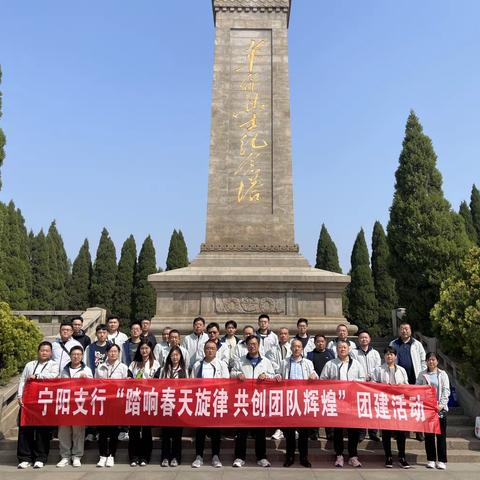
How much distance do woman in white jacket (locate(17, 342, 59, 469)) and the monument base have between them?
197 inches

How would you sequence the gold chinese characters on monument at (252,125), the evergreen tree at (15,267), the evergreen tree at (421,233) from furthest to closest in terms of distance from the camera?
the evergreen tree at (15,267) → the evergreen tree at (421,233) → the gold chinese characters on monument at (252,125)

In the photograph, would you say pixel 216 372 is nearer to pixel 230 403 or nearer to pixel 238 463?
pixel 230 403

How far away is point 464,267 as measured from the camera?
8.91m

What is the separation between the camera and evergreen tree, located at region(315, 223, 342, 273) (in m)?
29.0

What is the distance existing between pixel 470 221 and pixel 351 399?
938 inches

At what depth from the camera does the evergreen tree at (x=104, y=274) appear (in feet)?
94.4

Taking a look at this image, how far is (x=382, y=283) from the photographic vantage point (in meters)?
26.5

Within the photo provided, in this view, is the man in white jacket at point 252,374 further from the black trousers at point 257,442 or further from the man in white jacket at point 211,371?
the man in white jacket at point 211,371

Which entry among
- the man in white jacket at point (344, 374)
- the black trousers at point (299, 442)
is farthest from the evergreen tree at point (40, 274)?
the man in white jacket at point (344, 374)

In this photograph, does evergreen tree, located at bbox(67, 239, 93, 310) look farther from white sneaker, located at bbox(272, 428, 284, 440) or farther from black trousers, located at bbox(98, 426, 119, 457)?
white sneaker, located at bbox(272, 428, 284, 440)

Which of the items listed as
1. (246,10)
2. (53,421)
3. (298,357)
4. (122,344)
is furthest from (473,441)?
(246,10)

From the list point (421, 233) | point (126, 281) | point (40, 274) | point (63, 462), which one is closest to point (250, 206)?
point (421, 233)

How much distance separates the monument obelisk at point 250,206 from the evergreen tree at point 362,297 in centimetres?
1486

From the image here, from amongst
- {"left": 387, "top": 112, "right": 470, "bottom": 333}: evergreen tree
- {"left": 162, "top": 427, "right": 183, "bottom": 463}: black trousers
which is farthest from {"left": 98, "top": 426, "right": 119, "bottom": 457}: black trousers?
{"left": 387, "top": 112, "right": 470, "bottom": 333}: evergreen tree
